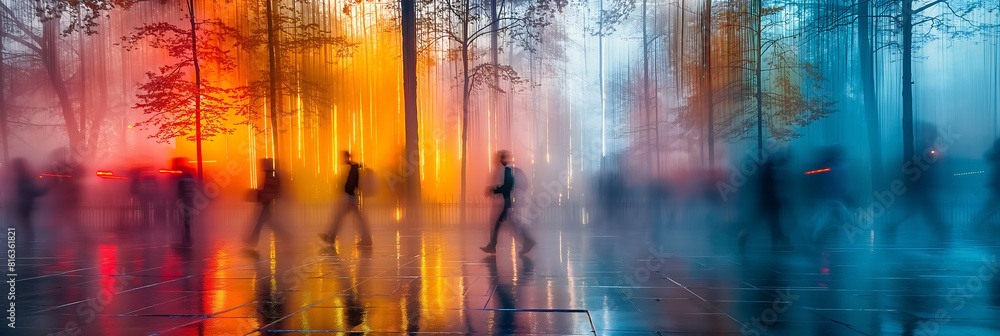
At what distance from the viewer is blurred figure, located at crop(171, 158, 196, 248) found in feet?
47.6

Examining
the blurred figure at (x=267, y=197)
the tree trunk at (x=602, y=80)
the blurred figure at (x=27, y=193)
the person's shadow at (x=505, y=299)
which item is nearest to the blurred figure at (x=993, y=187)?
the person's shadow at (x=505, y=299)

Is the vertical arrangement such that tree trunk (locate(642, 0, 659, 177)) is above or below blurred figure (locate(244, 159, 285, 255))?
above

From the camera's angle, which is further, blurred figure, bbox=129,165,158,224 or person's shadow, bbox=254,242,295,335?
blurred figure, bbox=129,165,158,224

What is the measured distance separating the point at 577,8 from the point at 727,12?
5216 mm

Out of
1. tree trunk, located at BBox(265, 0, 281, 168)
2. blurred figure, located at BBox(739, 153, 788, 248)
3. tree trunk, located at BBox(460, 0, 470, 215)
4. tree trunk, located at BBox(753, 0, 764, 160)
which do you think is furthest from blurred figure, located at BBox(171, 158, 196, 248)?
tree trunk, located at BBox(753, 0, 764, 160)

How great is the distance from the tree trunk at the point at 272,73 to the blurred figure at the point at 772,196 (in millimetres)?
15926

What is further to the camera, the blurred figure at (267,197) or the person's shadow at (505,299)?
the blurred figure at (267,197)

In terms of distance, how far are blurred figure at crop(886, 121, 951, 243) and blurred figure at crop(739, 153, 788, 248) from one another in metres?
4.50

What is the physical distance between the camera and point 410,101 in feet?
71.2

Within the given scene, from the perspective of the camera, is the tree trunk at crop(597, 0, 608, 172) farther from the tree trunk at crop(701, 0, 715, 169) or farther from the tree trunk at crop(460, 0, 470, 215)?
the tree trunk at crop(460, 0, 470, 215)

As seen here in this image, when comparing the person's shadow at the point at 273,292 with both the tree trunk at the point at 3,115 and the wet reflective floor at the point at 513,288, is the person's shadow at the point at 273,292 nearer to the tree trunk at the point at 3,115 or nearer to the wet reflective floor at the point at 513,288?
the wet reflective floor at the point at 513,288

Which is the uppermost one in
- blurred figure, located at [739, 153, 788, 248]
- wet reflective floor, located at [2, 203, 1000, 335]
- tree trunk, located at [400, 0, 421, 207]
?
tree trunk, located at [400, 0, 421, 207]

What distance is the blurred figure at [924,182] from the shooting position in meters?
18.3

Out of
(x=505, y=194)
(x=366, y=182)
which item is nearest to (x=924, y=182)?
(x=505, y=194)
